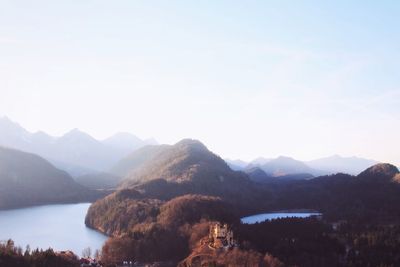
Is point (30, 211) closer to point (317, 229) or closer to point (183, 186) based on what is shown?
point (183, 186)

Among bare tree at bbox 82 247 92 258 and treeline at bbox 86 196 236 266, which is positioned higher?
treeline at bbox 86 196 236 266

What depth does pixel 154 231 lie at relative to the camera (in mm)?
88375

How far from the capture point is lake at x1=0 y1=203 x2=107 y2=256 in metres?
101

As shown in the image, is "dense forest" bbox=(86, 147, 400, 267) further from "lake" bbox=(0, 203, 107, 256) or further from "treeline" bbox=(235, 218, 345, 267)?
"lake" bbox=(0, 203, 107, 256)

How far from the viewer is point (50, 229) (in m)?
121

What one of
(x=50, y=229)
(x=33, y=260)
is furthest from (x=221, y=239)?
(x=50, y=229)

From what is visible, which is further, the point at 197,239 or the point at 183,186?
the point at 183,186

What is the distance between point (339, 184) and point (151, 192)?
75901 mm

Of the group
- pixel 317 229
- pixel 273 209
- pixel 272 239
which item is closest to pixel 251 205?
pixel 273 209

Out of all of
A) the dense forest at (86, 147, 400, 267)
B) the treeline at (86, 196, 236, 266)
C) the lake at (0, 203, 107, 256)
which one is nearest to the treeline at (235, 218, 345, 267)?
the dense forest at (86, 147, 400, 267)

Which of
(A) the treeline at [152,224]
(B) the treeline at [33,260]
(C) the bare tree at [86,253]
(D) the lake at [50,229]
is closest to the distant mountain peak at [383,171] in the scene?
(A) the treeline at [152,224]

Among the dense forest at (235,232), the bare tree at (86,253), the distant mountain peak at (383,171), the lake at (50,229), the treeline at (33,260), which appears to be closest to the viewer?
the treeline at (33,260)

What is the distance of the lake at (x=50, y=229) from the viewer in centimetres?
10069

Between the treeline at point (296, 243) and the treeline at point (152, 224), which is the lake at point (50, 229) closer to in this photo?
the treeline at point (152, 224)
